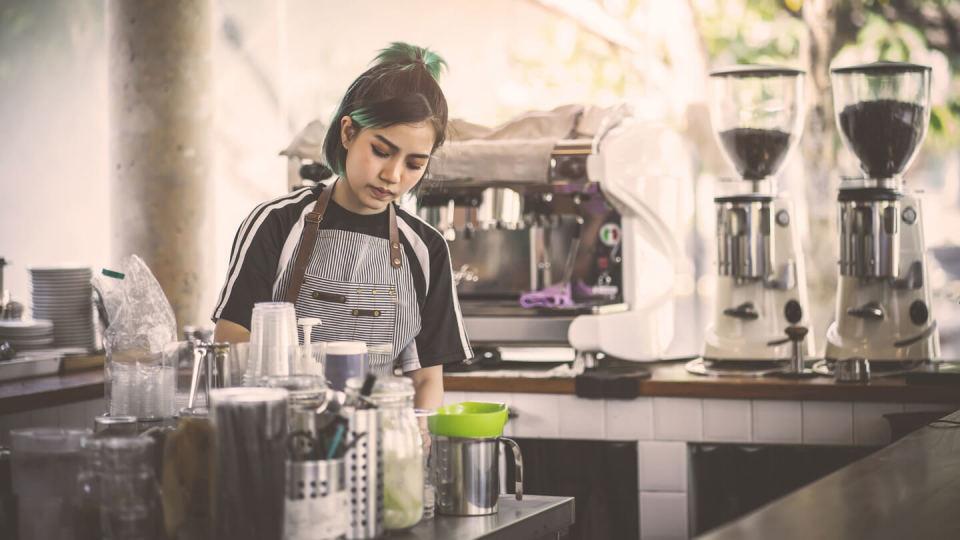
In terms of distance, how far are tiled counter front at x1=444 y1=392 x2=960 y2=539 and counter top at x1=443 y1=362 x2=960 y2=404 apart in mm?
24

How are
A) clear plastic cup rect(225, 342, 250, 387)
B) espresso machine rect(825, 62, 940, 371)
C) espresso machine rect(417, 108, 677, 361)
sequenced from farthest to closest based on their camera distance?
1. espresso machine rect(417, 108, 677, 361)
2. espresso machine rect(825, 62, 940, 371)
3. clear plastic cup rect(225, 342, 250, 387)

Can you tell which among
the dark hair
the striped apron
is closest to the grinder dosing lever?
the striped apron

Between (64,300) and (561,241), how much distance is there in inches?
72.8

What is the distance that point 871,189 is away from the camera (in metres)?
3.76

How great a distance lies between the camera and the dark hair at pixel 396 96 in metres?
2.41

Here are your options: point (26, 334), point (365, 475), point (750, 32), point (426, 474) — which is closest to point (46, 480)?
point (365, 475)

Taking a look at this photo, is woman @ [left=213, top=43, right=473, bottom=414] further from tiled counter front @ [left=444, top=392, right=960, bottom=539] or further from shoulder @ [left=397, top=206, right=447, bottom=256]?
tiled counter front @ [left=444, top=392, right=960, bottom=539]

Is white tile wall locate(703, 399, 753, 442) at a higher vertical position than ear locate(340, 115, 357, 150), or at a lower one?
lower

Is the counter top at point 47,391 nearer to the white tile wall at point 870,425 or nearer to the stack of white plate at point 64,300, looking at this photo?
the stack of white plate at point 64,300

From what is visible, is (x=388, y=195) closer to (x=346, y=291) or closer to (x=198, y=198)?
(x=346, y=291)

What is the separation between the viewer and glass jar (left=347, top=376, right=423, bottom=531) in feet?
6.14

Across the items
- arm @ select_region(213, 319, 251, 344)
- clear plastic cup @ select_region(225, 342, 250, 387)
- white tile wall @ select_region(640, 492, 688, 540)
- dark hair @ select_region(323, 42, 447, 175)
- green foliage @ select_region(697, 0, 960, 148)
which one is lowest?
white tile wall @ select_region(640, 492, 688, 540)

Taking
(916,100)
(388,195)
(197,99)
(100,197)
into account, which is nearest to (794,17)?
(916,100)

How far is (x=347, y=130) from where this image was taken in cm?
249
